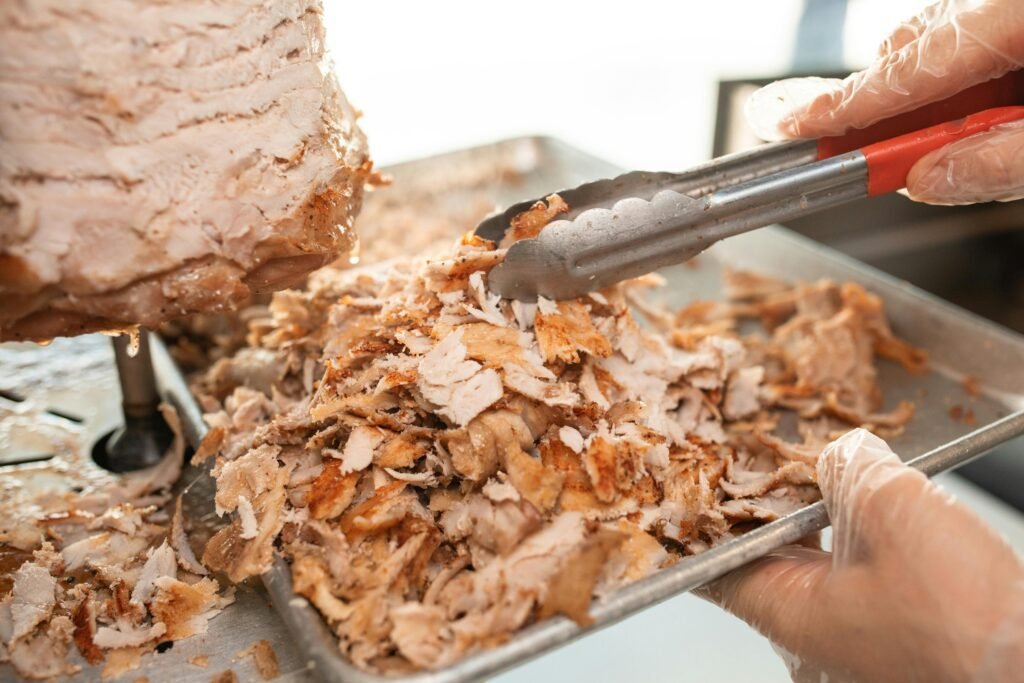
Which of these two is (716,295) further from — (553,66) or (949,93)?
(553,66)

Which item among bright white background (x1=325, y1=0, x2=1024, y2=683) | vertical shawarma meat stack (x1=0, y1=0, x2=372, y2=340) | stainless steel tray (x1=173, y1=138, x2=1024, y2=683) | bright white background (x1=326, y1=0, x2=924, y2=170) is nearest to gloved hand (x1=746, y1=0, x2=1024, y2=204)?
stainless steel tray (x1=173, y1=138, x2=1024, y2=683)

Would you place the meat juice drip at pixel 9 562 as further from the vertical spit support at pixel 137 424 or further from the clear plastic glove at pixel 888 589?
the clear plastic glove at pixel 888 589

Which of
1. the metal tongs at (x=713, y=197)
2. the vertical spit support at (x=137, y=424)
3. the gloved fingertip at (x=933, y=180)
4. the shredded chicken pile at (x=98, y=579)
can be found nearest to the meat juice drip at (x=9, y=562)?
the shredded chicken pile at (x=98, y=579)

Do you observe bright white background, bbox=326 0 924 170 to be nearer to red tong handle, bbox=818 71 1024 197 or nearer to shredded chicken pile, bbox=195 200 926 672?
red tong handle, bbox=818 71 1024 197

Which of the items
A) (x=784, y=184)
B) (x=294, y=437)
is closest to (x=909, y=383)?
(x=784, y=184)

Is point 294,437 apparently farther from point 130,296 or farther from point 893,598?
point 893,598
